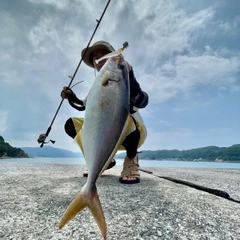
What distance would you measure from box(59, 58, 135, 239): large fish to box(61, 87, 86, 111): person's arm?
0.78m

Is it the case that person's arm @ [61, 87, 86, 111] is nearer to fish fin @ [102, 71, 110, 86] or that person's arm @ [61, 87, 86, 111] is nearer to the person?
the person

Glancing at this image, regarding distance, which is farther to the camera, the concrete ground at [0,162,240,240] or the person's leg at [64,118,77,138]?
the person's leg at [64,118,77,138]

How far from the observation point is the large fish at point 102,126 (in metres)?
1.08

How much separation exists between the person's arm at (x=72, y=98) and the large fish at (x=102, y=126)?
2.56 ft

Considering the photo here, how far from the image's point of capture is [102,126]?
1135 mm

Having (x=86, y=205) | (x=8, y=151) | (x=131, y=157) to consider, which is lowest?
(x=86, y=205)

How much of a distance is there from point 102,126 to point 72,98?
42.7 inches

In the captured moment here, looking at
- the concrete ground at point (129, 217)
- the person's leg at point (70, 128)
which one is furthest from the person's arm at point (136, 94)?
the person's leg at point (70, 128)

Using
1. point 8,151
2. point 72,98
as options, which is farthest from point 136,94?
point 8,151

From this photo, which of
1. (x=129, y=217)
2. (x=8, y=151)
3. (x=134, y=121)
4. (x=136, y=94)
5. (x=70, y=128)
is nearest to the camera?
(x=129, y=217)

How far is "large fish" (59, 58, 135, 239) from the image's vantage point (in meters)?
1.08

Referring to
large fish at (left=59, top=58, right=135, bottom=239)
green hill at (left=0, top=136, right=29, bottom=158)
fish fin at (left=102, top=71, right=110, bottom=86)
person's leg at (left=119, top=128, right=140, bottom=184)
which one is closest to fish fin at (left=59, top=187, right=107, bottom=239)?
large fish at (left=59, top=58, right=135, bottom=239)

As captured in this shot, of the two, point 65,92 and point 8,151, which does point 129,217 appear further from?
point 8,151

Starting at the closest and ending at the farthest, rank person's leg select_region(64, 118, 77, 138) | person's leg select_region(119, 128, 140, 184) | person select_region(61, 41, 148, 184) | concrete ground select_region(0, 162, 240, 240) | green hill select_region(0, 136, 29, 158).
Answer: concrete ground select_region(0, 162, 240, 240) → person select_region(61, 41, 148, 184) → person's leg select_region(119, 128, 140, 184) → person's leg select_region(64, 118, 77, 138) → green hill select_region(0, 136, 29, 158)
